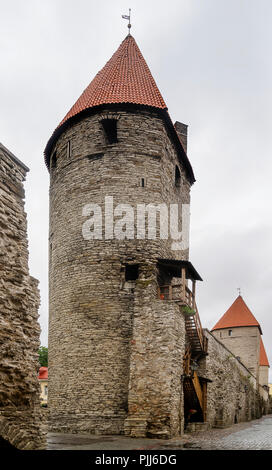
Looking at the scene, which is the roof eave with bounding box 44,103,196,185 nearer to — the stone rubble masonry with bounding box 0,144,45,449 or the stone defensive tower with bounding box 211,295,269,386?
the stone rubble masonry with bounding box 0,144,45,449

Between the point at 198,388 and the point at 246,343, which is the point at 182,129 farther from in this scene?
the point at 246,343

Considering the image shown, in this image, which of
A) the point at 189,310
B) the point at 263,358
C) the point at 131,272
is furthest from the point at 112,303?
the point at 263,358

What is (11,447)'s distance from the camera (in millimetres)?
5715

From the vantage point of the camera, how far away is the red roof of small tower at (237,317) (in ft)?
133

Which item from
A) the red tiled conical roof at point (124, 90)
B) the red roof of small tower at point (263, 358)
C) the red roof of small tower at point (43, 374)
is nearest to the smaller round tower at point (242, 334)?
the red roof of small tower at point (263, 358)

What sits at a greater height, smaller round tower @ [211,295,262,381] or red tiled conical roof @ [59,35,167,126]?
red tiled conical roof @ [59,35,167,126]

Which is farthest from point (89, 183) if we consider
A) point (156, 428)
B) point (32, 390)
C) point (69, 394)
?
point (32, 390)

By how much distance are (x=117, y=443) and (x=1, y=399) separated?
6.19 metres

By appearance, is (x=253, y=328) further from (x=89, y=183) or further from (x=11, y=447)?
(x=11, y=447)

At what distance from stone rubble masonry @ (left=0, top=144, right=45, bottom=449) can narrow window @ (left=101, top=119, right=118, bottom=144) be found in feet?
33.0

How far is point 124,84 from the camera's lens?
17.3 meters

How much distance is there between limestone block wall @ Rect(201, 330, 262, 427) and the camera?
17766 mm

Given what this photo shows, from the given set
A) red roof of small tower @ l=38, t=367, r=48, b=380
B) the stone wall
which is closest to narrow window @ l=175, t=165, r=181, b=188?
the stone wall

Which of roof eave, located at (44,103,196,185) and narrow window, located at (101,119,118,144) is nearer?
roof eave, located at (44,103,196,185)
